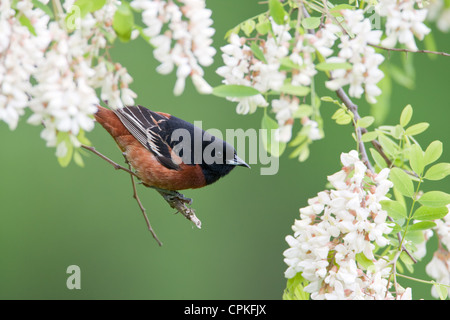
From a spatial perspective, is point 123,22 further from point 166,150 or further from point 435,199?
point 166,150

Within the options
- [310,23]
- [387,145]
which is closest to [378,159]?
[387,145]

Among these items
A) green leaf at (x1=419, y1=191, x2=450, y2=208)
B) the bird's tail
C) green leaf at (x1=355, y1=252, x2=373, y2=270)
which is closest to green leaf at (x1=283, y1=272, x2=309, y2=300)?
green leaf at (x1=355, y1=252, x2=373, y2=270)

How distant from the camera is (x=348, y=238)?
180 cm

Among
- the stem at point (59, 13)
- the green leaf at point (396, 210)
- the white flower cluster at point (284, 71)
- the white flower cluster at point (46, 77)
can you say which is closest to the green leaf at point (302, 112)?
the white flower cluster at point (284, 71)

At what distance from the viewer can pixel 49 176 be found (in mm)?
6648

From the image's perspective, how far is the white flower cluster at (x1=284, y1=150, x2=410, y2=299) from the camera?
5.94ft

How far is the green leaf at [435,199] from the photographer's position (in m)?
2.01

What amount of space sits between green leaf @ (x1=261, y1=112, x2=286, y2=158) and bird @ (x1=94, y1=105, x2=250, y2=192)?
1.64 m

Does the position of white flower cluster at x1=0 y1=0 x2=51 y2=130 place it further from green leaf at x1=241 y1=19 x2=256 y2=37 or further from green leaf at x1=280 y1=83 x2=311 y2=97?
green leaf at x1=241 y1=19 x2=256 y2=37

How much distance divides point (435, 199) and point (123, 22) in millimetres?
1203

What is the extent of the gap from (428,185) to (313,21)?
4.56 meters

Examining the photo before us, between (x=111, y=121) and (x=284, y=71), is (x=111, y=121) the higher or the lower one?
the higher one
